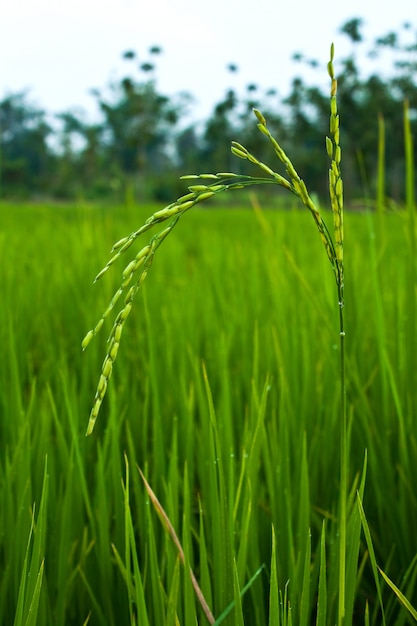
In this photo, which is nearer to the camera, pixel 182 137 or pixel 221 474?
pixel 221 474

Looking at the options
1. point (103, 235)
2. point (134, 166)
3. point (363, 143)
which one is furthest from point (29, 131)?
point (103, 235)

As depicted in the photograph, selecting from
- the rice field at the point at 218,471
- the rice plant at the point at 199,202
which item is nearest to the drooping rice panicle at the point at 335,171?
the rice plant at the point at 199,202

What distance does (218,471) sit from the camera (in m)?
0.59

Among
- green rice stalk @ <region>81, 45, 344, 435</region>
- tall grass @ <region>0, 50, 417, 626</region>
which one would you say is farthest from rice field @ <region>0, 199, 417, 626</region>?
green rice stalk @ <region>81, 45, 344, 435</region>

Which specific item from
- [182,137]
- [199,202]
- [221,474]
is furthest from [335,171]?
[182,137]

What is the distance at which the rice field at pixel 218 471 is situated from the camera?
0.53m

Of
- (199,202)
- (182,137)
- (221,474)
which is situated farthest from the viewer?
(182,137)

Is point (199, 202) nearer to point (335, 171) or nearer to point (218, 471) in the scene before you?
point (335, 171)

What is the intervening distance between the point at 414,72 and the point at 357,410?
1233 inches

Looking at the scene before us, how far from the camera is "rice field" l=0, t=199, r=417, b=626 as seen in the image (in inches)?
20.8

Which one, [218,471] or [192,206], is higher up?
[192,206]

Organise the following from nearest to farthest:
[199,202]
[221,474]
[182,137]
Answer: [199,202]
[221,474]
[182,137]

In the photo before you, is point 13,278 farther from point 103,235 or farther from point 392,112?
point 392,112

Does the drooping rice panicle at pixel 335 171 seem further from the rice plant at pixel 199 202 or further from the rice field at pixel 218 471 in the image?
the rice field at pixel 218 471
